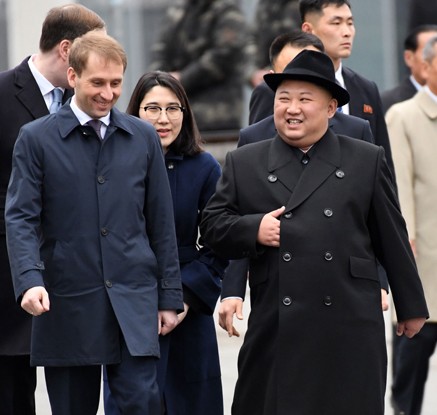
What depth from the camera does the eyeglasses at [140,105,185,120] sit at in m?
6.73

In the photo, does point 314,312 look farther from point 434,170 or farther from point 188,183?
point 434,170

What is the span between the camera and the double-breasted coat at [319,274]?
19.3 feet

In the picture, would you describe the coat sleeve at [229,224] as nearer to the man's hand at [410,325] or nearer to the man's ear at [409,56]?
the man's hand at [410,325]

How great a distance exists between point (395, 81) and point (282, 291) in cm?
1301

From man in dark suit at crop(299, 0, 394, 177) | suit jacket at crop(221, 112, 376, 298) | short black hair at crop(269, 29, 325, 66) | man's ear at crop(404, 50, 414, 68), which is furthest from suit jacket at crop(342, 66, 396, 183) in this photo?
man's ear at crop(404, 50, 414, 68)

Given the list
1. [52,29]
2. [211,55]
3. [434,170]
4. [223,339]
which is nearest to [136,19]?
[211,55]

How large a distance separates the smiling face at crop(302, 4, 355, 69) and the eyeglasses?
1041 mm

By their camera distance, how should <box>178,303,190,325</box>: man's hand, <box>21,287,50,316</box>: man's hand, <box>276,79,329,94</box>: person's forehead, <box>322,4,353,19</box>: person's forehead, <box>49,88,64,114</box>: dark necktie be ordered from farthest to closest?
<box>322,4,353,19</box>: person's forehead → <box>49,88,64,114</box>: dark necktie → <box>178,303,190,325</box>: man's hand → <box>276,79,329,94</box>: person's forehead → <box>21,287,50,316</box>: man's hand

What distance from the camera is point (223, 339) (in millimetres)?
11227

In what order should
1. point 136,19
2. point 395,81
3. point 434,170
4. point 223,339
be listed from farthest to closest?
1. point 136,19
2. point 395,81
3. point 223,339
4. point 434,170

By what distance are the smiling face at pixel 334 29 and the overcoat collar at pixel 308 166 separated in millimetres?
1480

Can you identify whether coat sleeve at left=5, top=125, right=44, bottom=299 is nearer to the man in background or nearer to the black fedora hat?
the black fedora hat

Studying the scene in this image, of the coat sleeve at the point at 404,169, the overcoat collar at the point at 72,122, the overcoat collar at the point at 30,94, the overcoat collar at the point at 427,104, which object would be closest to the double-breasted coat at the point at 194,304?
the overcoat collar at the point at 30,94

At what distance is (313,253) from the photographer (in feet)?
19.3
